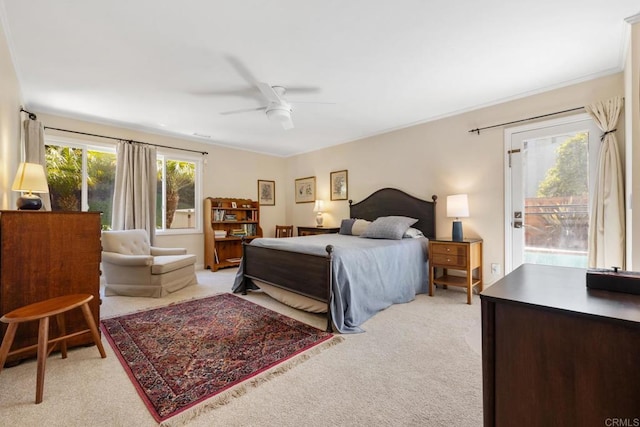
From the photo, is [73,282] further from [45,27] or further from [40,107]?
[40,107]

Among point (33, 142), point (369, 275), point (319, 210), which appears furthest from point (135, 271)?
point (319, 210)

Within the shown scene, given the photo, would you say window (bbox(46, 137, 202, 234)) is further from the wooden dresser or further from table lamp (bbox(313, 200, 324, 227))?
the wooden dresser

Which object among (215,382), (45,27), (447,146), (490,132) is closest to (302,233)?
(447,146)

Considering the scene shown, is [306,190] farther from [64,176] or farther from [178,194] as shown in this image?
[64,176]

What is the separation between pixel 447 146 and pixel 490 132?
1.81 feet

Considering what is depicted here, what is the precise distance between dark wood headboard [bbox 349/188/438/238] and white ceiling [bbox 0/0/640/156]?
1.30m

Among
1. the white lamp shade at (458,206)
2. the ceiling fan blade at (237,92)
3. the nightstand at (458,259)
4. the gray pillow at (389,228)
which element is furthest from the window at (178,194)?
the white lamp shade at (458,206)

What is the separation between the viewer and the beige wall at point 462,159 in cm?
319

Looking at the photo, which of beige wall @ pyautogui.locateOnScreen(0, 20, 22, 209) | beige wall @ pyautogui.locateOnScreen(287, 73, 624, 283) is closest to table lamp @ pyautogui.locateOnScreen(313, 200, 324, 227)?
beige wall @ pyautogui.locateOnScreen(287, 73, 624, 283)

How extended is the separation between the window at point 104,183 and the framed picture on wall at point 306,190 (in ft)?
6.88

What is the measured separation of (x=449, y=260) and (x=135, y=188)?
475 centimetres

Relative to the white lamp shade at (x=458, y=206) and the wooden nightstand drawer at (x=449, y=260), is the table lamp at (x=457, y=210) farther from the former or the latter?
the wooden nightstand drawer at (x=449, y=260)

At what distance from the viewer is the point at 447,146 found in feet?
13.1

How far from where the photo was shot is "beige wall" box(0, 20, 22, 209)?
2.28 metres
